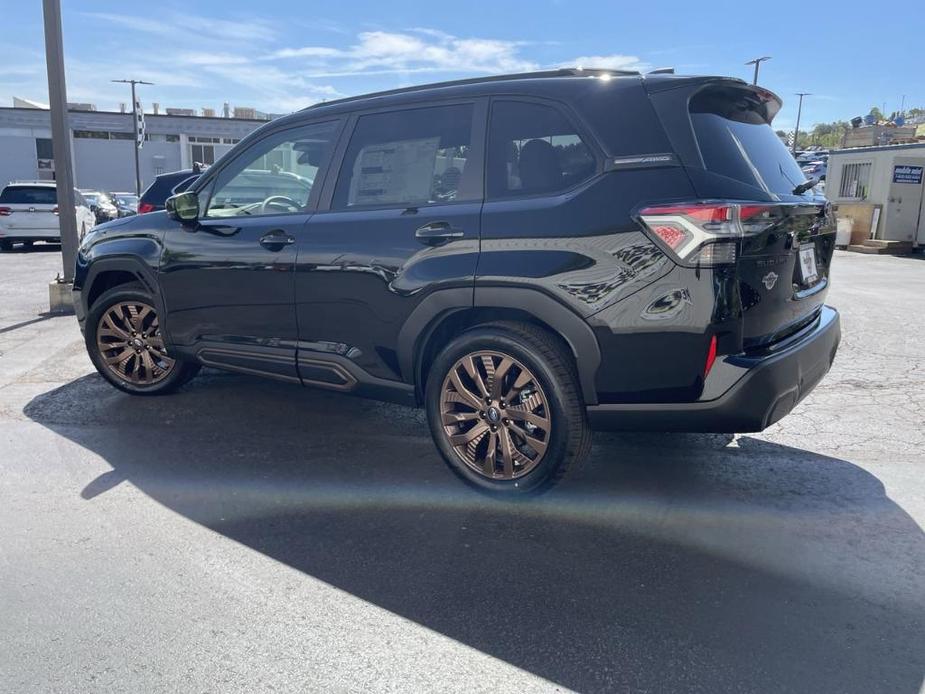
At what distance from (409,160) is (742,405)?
2.04 m

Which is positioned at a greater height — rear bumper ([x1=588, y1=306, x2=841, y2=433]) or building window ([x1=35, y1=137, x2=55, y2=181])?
building window ([x1=35, y1=137, x2=55, y2=181])

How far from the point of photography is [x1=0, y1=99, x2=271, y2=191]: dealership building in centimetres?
4991

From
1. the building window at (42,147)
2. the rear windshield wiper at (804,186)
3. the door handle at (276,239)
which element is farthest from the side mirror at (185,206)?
the building window at (42,147)

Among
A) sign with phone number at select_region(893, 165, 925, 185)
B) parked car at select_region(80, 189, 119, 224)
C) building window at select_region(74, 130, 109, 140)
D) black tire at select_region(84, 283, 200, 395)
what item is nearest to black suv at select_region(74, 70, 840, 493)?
black tire at select_region(84, 283, 200, 395)

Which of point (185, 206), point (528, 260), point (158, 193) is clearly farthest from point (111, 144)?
point (528, 260)

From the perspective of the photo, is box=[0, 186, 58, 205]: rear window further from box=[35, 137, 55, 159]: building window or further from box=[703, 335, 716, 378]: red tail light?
box=[35, 137, 55, 159]: building window

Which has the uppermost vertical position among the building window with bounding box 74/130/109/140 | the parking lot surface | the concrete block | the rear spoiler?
the building window with bounding box 74/130/109/140

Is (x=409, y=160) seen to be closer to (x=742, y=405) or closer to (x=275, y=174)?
(x=275, y=174)

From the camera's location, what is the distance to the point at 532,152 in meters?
3.57

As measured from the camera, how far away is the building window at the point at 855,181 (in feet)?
60.8

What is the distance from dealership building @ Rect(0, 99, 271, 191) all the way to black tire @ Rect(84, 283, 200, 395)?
1952 inches

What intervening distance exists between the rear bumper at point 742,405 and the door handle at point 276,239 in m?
1.95

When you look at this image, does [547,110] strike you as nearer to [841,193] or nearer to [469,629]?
[469,629]

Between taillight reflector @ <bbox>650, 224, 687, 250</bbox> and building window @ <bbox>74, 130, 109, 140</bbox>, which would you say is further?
building window @ <bbox>74, 130, 109, 140</bbox>
